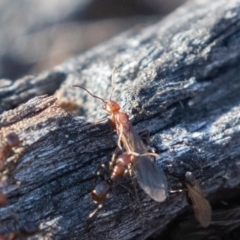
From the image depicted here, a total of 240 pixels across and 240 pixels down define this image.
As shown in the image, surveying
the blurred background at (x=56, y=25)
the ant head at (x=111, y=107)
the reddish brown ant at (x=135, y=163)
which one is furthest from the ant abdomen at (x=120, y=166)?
the blurred background at (x=56, y=25)

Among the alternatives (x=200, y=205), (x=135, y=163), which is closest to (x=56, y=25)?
(x=135, y=163)

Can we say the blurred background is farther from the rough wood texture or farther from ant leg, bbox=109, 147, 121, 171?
ant leg, bbox=109, 147, 121, 171

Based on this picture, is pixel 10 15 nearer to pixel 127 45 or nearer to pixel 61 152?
pixel 127 45

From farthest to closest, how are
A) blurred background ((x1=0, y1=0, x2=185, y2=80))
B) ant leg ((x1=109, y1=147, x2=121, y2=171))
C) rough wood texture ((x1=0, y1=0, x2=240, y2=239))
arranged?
blurred background ((x1=0, y1=0, x2=185, y2=80)) → ant leg ((x1=109, y1=147, x2=121, y2=171)) → rough wood texture ((x1=0, y1=0, x2=240, y2=239))

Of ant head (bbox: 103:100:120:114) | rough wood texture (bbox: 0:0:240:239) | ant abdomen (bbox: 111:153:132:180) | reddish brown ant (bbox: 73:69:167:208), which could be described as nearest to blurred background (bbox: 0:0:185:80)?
rough wood texture (bbox: 0:0:240:239)

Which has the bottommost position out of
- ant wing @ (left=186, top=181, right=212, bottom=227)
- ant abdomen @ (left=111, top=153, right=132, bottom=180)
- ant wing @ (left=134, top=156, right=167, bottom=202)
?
ant wing @ (left=186, top=181, right=212, bottom=227)

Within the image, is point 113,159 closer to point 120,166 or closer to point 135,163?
point 120,166

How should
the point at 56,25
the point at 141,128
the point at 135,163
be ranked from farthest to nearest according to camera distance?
the point at 56,25 → the point at 141,128 → the point at 135,163
